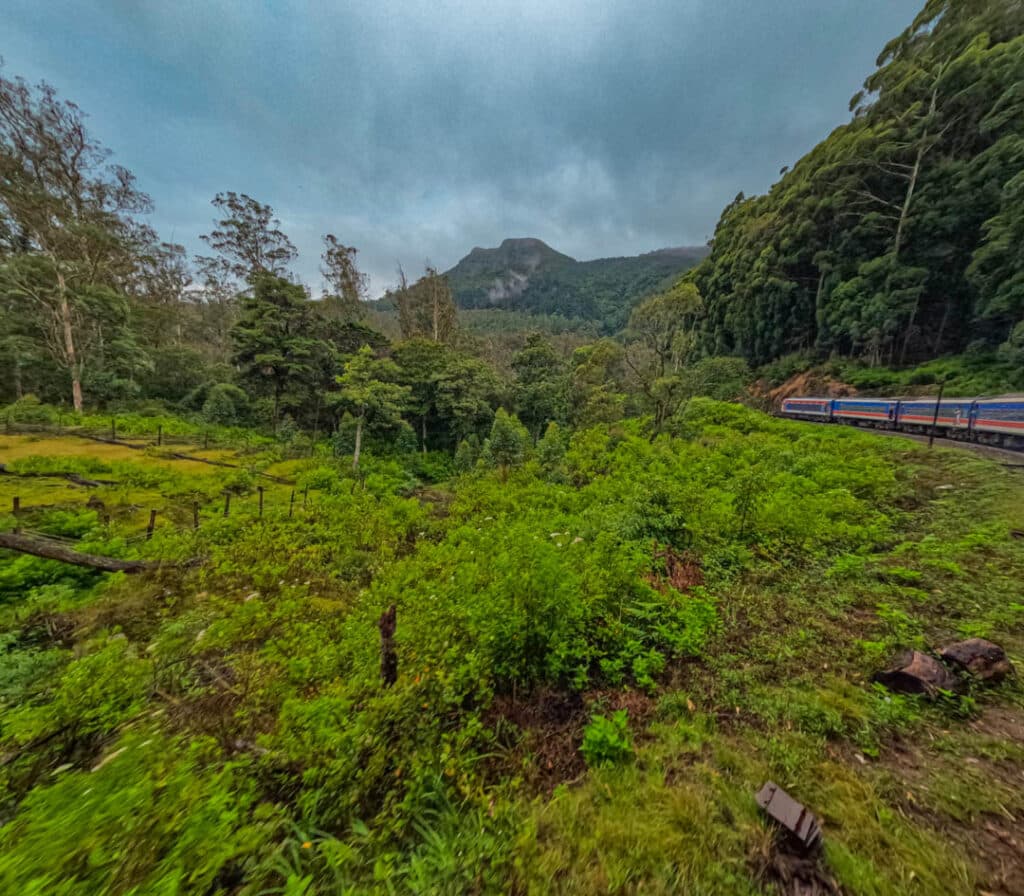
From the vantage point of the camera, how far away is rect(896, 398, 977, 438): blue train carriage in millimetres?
13797

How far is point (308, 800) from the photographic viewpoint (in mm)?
2574

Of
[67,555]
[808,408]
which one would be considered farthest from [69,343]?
[808,408]

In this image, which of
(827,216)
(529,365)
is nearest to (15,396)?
(529,365)

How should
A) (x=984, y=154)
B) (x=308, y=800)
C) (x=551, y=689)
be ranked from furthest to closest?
(x=984, y=154)
(x=551, y=689)
(x=308, y=800)

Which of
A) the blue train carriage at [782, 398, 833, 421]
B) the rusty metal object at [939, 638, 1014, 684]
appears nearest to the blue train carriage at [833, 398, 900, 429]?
the blue train carriage at [782, 398, 833, 421]

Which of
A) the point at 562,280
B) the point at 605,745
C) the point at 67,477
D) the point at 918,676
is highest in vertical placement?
the point at 562,280

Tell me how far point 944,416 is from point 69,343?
4415 cm

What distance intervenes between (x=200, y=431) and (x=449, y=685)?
27.1 meters

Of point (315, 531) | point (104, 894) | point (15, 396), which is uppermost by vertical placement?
point (15, 396)

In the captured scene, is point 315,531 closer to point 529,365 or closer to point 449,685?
point 449,685

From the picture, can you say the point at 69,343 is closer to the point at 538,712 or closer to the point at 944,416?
the point at 538,712

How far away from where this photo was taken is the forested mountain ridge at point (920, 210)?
60.3 ft

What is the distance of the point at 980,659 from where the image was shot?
3197 millimetres

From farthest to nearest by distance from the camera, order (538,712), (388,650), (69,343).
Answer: (69,343) → (388,650) → (538,712)
